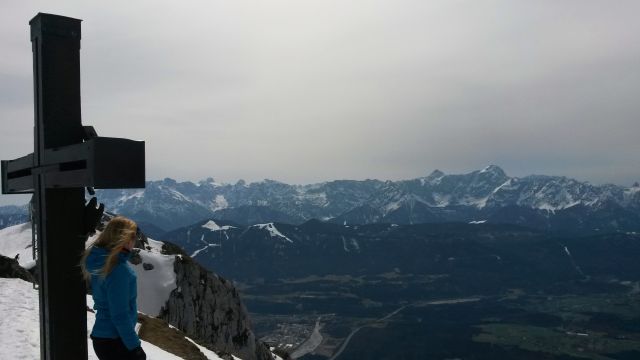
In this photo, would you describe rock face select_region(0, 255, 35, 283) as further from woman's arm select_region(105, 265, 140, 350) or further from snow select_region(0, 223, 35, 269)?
snow select_region(0, 223, 35, 269)

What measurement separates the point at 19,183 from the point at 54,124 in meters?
1.70

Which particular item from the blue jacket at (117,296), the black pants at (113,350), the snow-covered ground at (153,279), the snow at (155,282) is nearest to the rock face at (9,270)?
the black pants at (113,350)

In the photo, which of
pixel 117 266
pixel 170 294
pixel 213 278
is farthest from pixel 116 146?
pixel 213 278

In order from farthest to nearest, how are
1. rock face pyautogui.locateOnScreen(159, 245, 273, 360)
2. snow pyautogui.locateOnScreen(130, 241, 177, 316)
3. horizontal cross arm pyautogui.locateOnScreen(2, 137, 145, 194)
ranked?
rock face pyautogui.locateOnScreen(159, 245, 273, 360), snow pyautogui.locateOnScreen(130, 241, 177, 316), horizontal cross arm pyautogui.locateOnScreen(2, 137, 145, 194)

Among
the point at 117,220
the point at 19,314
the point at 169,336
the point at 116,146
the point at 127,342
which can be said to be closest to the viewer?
the point at 116,146

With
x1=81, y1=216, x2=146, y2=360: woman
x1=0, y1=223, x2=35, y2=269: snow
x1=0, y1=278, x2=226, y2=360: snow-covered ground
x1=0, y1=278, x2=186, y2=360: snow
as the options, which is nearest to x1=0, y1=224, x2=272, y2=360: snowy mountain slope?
x1=0, y1=223, x2=35, y2=269: snow

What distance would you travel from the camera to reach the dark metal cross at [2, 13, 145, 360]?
6.09 metres

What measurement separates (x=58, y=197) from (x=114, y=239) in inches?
59.0

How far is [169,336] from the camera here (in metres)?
28.9

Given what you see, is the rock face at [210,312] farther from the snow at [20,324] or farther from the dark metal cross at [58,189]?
the dark metal cross at [58,189]

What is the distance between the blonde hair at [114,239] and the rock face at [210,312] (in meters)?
55.8

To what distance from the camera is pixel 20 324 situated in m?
15.8

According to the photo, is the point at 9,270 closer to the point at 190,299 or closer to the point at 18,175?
the point at 18,175

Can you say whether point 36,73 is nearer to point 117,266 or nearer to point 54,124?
point 54,124
